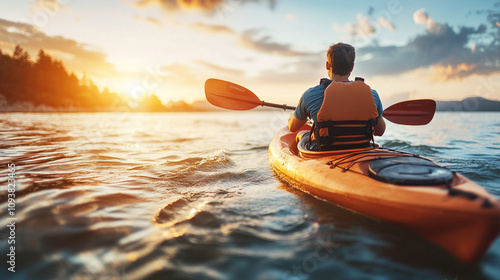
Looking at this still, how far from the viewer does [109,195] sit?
128 inches

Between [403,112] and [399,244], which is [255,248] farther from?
[403,112]

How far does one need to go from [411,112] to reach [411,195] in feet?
10.4

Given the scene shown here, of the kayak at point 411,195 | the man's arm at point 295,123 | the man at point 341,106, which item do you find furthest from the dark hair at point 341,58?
the kayak at point 411,195

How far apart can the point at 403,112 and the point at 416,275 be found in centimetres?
366

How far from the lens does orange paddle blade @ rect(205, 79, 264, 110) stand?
554 cm

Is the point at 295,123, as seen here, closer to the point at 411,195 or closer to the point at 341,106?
the point at 341,106

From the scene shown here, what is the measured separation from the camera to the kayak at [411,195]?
1797 millimetres

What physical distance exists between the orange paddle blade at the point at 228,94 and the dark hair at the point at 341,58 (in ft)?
7.55

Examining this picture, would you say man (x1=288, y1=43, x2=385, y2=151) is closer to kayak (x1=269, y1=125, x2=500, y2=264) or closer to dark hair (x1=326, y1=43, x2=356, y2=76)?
dark hair (x1=326, y1=43, x2=356, y2=76)

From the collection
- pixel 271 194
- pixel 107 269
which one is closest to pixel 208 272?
pixel 107 269

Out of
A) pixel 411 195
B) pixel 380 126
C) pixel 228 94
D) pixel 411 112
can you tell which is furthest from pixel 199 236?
pixel 411 112

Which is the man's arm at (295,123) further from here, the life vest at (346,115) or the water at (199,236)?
the water at (199,236)

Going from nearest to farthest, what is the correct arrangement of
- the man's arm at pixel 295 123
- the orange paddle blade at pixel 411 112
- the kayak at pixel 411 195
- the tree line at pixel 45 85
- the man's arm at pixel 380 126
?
the kayak at pixel 411 195 → the man's arm at pixel 380 126 → the man's arm at pixel 295 123 → the orange paddle blade at pixel 411 112 → the tree line at pixel 45 85

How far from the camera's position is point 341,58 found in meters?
Result: 3.39
